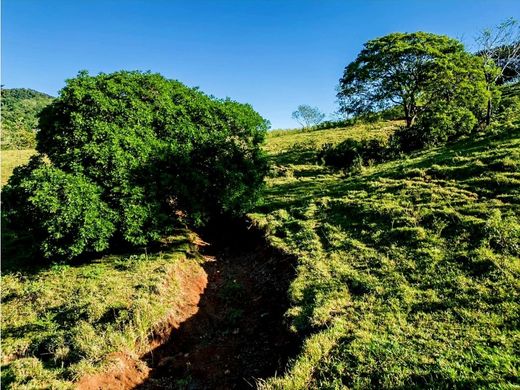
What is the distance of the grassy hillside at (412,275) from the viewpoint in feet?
20.1

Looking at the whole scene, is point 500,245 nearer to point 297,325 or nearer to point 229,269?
point 297,325

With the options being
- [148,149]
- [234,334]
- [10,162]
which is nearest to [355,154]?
[148,149]

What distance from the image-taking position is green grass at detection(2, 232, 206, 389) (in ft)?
24.4

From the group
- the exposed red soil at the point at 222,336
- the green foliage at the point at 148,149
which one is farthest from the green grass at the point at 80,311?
the green foliage at the point at 148,149

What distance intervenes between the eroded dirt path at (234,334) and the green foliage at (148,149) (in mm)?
3031

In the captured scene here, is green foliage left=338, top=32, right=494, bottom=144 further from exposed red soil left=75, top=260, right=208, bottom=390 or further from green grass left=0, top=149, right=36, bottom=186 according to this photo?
green grass left=0, top=149, right=36, bottom=186

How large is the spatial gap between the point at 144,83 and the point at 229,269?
8.08 meters

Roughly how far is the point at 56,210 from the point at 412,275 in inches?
424

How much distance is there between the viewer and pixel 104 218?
11555 mm

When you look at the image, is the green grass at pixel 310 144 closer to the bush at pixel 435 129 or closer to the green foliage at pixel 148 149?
the bush at pixel 435 129

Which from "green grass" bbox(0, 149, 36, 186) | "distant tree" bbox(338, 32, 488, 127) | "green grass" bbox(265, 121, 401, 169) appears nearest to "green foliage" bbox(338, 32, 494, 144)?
"distant tree" bbox(338, 32, 488, 127)

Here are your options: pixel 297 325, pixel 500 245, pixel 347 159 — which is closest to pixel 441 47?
pixel 347 159

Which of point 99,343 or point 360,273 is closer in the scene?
point 99,343

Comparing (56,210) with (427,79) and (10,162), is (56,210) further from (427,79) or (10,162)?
(10,162)
